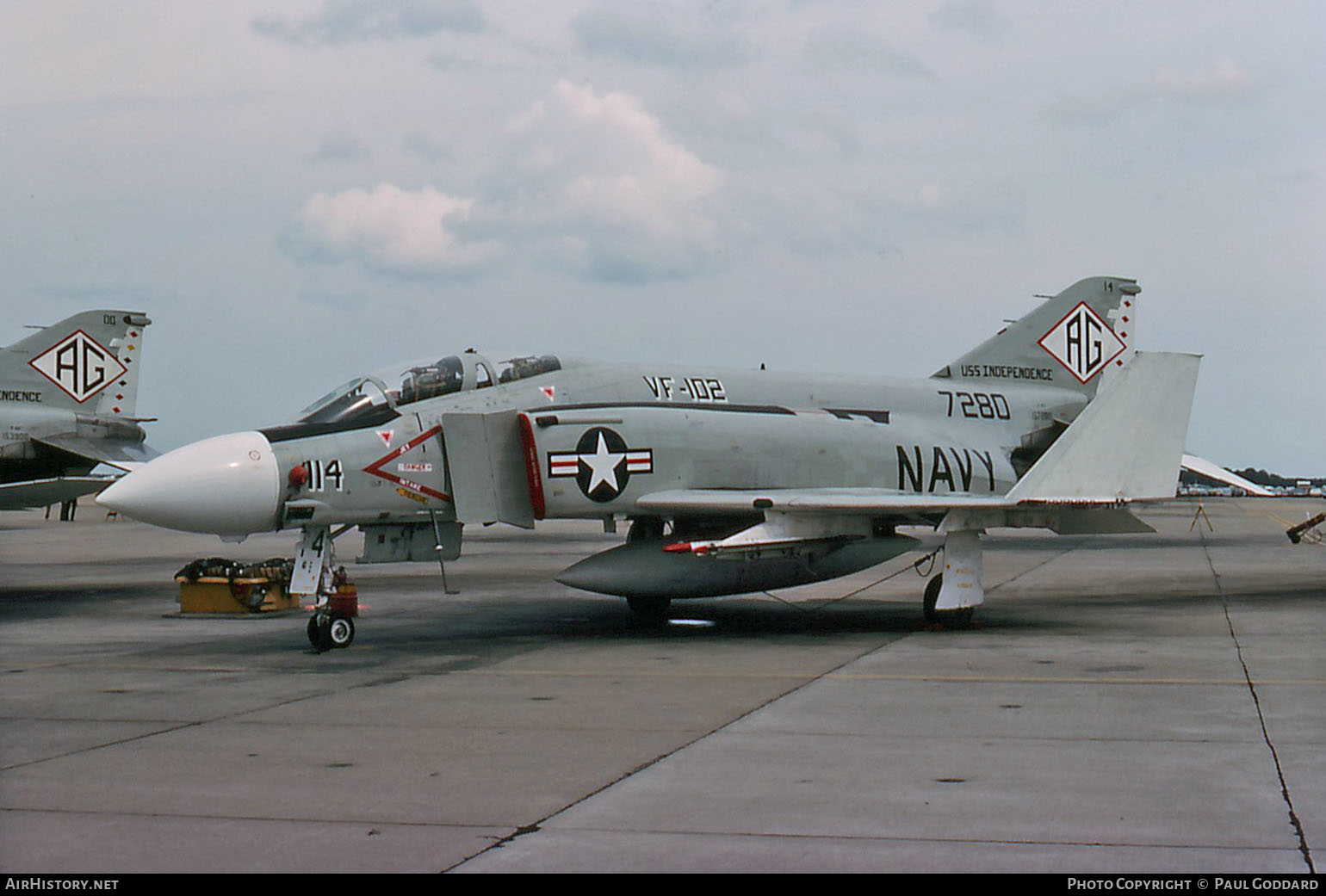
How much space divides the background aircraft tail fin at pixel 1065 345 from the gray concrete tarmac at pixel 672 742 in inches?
138

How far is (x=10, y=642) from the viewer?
528 inches

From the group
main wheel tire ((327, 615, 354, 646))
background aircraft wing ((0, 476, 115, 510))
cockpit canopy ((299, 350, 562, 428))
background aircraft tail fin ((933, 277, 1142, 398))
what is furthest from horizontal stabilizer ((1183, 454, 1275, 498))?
background aircraft wing ((0, 476, 115, 510))

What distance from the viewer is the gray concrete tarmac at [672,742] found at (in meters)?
5.43

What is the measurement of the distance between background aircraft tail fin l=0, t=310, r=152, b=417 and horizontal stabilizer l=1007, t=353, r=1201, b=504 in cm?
1570

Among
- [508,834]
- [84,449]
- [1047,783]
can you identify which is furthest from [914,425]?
[84,449]

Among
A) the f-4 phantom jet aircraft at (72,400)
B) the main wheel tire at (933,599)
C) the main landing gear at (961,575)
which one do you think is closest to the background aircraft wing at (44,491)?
the f-4 phantom jet aircraft at (72,400)

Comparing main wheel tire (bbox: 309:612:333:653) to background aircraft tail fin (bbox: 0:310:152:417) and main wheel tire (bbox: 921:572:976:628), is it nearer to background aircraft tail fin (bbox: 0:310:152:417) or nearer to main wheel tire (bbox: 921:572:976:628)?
main wheel tire (bbox: 921:572:976:628)

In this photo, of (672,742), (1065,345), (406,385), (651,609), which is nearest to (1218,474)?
(1065,345)

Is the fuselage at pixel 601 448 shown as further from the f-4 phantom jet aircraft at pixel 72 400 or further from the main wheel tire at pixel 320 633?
the f-4 phantom jet aircraft at pixel 72 400

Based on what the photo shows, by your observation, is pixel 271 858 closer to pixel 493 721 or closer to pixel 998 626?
pixel 493 721

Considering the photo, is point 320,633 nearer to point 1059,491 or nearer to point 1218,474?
point 1059,491

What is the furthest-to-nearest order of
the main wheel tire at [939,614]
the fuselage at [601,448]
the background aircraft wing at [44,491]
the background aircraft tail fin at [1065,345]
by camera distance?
the background aircraft wing at [44,491] → the background aircraft tail fin at [1065,345] → the main wheel tire at [939,614] → the fuselage at [601,448]

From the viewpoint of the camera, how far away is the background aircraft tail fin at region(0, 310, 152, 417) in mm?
21781
